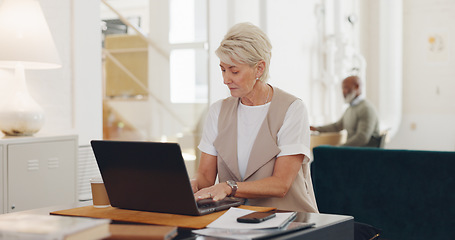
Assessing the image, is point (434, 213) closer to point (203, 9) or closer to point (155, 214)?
point (155, 214)

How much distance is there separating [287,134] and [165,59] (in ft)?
9.22

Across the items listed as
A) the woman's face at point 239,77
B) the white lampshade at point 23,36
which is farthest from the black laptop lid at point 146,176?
the white lampshade at point 23,36

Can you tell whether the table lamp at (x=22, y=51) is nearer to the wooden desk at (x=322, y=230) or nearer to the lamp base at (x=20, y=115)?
the lamp base at (x=20, y=115)

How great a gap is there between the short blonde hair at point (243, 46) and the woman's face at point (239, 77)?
0.08 feet

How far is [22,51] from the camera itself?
264 cm

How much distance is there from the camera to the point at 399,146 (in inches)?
335

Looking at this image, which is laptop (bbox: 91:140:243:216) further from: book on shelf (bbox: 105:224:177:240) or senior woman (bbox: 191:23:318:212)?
senior woman (bbox: 191:23:318:212)

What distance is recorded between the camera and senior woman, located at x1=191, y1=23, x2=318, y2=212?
2.00 metres

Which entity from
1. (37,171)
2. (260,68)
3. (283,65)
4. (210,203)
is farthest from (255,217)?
(283,65)

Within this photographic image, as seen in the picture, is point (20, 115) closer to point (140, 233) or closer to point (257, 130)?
point (257, 130)

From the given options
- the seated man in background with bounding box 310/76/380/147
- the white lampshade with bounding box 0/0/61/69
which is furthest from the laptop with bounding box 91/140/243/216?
the seated man in background with bounding box 310/76/380/147

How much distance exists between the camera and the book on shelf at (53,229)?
102cm

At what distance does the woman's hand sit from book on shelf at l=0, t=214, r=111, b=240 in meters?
0.57

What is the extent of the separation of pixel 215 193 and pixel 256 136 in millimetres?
421
